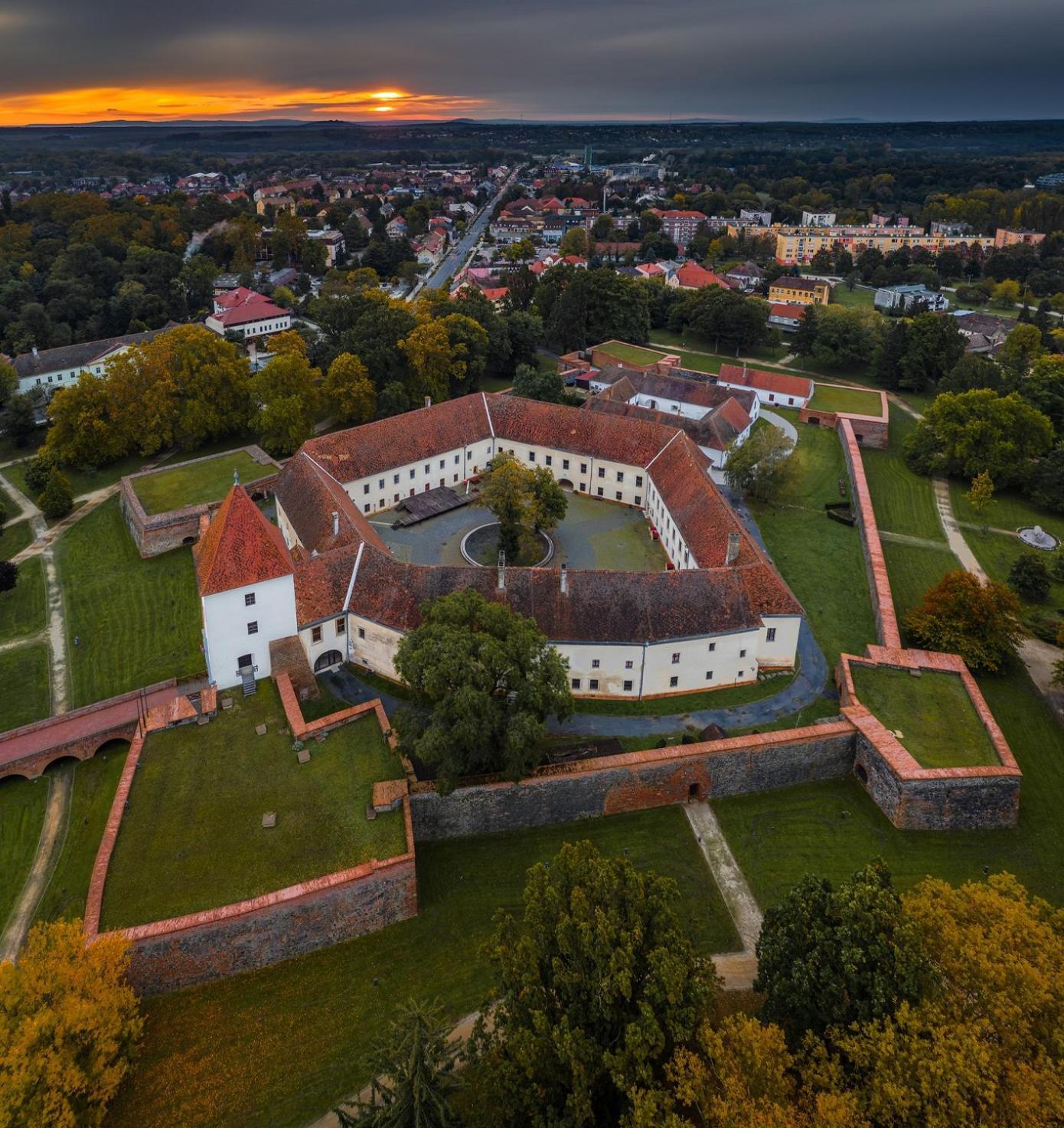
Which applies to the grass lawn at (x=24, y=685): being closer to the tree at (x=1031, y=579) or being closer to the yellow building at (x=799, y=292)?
the tree at (x=1031, y=579)

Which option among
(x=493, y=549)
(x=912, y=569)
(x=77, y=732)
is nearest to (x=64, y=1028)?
(x=77, y=732)

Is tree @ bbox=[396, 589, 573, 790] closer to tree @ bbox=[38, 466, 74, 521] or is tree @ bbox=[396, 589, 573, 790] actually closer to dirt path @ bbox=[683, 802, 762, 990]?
dirt path @ bbox=[683, 802, 762, 990]

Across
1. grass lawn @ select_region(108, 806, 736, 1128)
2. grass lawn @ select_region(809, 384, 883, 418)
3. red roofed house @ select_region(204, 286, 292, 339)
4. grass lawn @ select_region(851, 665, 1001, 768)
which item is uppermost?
grass lawn @ select_region(851, 665, 1001, 768)

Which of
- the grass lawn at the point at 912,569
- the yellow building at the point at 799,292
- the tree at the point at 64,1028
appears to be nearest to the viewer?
the tree at the point at 64,1028

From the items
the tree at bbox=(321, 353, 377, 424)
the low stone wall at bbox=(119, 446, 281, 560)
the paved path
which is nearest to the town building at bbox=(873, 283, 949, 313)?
the tree at bbox=(321, 353, 377, 424)

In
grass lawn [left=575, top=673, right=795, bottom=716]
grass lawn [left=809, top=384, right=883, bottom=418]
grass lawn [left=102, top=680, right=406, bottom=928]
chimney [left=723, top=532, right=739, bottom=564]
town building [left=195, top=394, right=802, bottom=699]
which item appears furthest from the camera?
grass lawn [left=809, top=384, right=883, bottom=418]

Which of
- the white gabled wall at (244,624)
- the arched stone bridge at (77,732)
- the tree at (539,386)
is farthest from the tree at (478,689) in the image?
the tree at (539,386)
